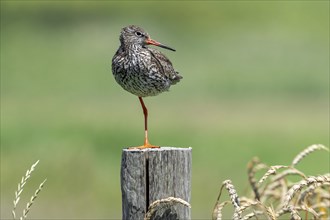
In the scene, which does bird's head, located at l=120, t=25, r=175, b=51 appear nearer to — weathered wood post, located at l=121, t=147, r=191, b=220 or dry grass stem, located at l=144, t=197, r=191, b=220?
weathered wood post, located at l=121, t=147, r=191, b=220

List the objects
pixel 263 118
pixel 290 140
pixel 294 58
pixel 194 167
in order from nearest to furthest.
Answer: pixel 194 167 → pixel 290 140 → pixel 263 118 → pixel 294 58

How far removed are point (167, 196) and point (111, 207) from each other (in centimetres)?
1003

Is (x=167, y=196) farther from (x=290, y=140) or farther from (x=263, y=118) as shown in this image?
(x=263, y=118)

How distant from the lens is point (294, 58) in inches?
1337

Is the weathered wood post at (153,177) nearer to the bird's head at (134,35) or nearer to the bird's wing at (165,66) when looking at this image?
the bird's wing at (165,66)

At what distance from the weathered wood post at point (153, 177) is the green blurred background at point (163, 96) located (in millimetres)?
7971

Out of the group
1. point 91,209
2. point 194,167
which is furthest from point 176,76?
point 194,167

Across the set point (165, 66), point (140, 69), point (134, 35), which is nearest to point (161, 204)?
point (140, 69)

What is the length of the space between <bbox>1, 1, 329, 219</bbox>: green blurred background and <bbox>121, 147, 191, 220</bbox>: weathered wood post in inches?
314

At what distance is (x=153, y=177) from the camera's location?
5.77m

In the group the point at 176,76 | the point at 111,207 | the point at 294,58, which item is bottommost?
the point at 111,207

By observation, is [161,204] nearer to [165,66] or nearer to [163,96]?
[165,66]

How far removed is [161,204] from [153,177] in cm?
15

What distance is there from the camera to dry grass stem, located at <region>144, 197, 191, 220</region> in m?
5.27
